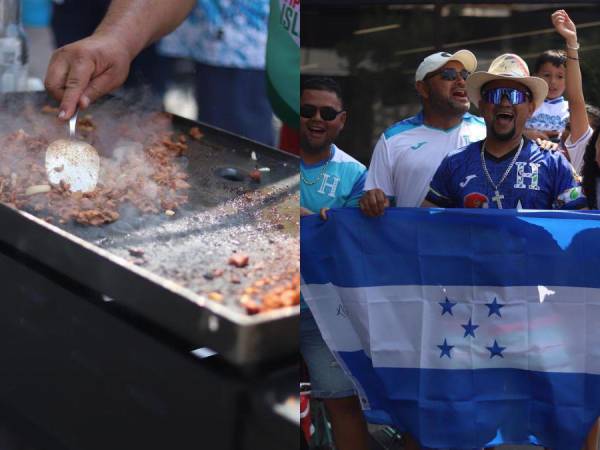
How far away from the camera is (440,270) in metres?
2.41

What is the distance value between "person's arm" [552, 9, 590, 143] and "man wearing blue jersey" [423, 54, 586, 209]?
0.25 metres

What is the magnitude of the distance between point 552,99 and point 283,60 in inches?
70.6

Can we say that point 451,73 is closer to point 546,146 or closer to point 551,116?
point 546,146

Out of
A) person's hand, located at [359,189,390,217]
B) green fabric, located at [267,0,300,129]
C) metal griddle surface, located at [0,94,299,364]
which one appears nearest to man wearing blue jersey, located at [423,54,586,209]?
person's hand, located at [359,189,390,217]

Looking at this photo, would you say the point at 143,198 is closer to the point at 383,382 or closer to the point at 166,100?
the point at 166,100

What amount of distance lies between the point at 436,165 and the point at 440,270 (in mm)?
387

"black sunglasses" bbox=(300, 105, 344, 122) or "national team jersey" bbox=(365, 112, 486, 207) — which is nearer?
"black sunglasses" bbox=(300, 105, 344, 122)

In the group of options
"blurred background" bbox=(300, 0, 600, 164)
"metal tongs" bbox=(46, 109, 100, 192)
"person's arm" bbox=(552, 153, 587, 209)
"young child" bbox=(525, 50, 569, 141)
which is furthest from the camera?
"blurred background" bbox=(300, 0, 600, 164)

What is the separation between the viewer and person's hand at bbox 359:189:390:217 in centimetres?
238

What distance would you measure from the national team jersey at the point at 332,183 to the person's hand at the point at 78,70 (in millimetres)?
1148

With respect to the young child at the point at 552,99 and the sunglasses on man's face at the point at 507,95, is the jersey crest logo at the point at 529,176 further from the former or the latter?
the young child at the point at 552,99

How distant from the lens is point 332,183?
2486 millimetres

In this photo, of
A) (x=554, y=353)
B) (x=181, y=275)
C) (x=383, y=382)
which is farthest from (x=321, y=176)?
(x=181, y=275)

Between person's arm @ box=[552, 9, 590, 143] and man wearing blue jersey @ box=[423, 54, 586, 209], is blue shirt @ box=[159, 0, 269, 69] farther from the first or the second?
person's arm @ box=[552, 9, 590, 143]
